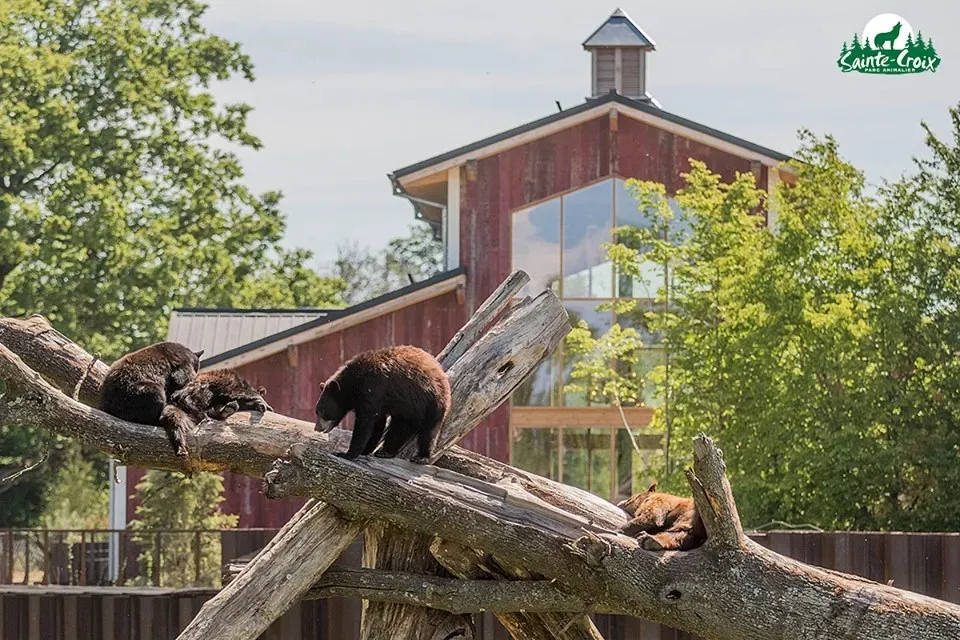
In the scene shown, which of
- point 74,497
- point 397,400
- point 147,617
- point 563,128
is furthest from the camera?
point 74,497

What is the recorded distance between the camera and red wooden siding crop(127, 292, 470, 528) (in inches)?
1040

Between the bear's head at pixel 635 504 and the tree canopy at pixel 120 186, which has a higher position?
the tree canopy at pixel 120 186

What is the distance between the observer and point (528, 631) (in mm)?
9594

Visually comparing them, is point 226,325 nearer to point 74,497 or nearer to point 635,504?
point 74,497

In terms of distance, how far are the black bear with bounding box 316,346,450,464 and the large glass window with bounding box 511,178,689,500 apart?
1693 centimetres

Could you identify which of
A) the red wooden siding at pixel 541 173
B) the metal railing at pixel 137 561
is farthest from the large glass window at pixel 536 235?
the metal railing at pixel 137 561

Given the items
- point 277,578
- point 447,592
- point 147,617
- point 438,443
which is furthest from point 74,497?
point 447,592

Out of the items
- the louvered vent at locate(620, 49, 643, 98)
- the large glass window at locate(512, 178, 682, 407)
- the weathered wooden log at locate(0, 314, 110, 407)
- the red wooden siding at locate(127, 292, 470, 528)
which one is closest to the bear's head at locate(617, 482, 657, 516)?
the weathered wooden log at locate(0, 314, 110, 407)

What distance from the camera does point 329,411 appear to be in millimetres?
9336

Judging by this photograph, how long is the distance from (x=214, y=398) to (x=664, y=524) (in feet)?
9.25

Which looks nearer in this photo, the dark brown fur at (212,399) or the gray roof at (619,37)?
the dark brown fur at (212,399)

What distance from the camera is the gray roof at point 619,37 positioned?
31078 mm

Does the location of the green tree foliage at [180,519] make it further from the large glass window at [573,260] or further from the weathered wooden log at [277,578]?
the weathered wooden log at [277,578]

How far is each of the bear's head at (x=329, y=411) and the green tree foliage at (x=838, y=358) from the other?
1108 centimetres
